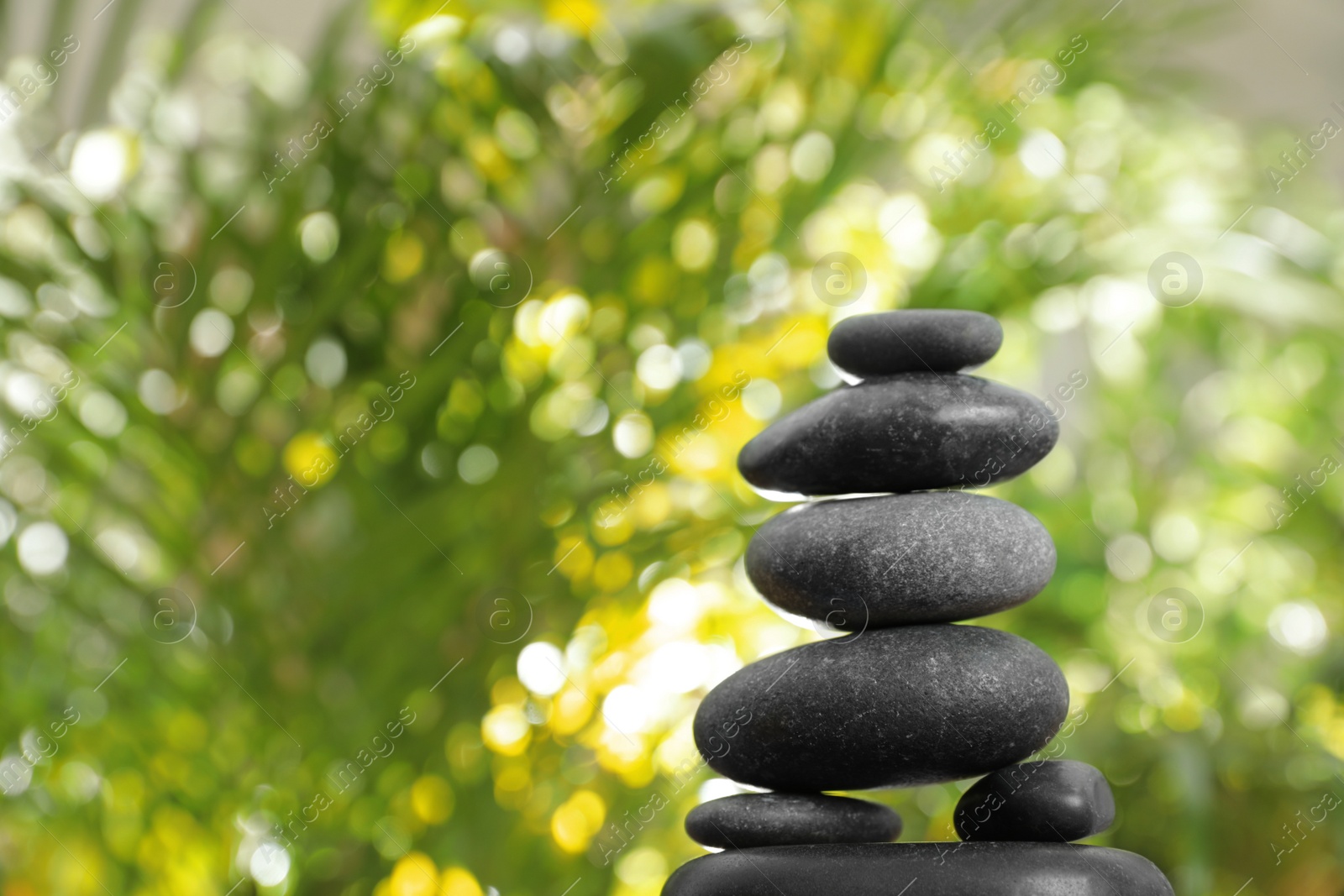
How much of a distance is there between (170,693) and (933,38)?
1.43m

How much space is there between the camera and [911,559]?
73cm

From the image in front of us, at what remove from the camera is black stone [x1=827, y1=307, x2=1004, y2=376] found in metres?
0.78

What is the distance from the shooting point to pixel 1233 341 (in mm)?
2135

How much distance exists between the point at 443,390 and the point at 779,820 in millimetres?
823

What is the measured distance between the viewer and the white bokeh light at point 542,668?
57.4 inches

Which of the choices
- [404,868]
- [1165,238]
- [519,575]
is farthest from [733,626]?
[1165,238]
